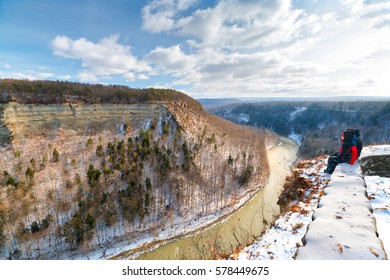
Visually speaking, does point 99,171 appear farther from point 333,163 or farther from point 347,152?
point 347,152

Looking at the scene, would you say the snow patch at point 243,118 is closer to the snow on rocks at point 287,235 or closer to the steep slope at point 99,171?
the steep slope at point 99,171

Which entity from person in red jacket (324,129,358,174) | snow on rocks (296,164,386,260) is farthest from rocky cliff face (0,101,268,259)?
snow on rocks (296,164,386,260)

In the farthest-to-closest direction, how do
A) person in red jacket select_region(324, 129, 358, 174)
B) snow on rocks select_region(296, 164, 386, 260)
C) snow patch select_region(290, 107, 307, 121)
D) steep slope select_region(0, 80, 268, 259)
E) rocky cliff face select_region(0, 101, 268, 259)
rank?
snow patch select_region(290, 107, 307, 121)
steep slope select_region(0, 80, 268, 259)
rocky cliff face select_region(0, 101, 268, 259)
person in red jacket select_region(324, 129, 358, 174)
snow on rocks select_region(296, 164, 386, 260)

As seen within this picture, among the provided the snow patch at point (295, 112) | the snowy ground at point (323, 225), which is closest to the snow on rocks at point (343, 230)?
the snowy ground at point (323, 225)

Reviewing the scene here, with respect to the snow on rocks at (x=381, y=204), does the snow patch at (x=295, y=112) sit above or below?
above

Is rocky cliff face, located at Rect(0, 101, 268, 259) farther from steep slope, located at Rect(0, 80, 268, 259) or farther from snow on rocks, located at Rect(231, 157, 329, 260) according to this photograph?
snow on rocks, located at Rect(231, 157, 329, 260)

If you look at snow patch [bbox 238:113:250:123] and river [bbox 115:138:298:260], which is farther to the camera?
snow patch [bbox 238:113:250:123]

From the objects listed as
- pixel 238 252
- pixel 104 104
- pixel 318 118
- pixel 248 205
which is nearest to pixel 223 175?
pixel 248 205
